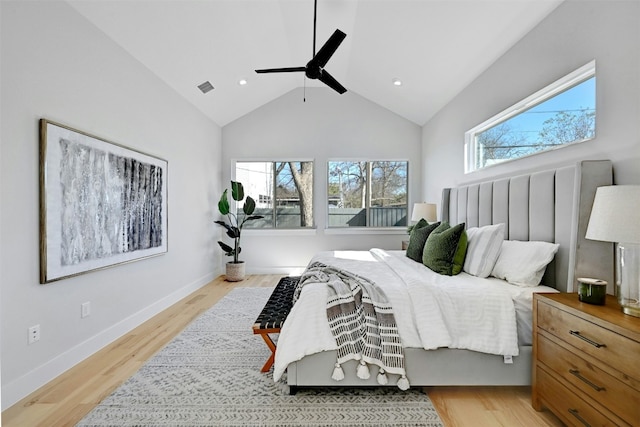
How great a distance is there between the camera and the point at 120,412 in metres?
1.83

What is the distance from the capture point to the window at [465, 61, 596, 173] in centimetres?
227

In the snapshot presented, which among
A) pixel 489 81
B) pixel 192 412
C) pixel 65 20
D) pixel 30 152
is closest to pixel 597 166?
pixel 489 81

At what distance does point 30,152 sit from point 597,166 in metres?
3.59

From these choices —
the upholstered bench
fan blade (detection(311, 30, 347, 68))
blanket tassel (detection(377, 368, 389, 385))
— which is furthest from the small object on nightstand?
fan blade (detection(311, 30, 347, 68))

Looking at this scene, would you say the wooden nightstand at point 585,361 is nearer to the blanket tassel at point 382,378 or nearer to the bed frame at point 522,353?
the bed frame at point 522,353

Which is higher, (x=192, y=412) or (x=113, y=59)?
(x=113, y=59)

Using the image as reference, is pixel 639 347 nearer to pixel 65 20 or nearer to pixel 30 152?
pixel 30 152

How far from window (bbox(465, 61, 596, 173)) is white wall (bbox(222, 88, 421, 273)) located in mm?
2060

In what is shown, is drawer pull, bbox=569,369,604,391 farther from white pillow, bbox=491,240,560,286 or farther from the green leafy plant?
the green leafy plant

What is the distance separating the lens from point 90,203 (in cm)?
259

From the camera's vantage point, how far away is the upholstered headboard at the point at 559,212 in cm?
195

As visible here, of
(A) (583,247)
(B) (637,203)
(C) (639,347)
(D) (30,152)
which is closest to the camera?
(C) (639,347)

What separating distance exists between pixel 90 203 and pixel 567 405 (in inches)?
133

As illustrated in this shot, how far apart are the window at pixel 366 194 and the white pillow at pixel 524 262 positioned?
3.39 m
